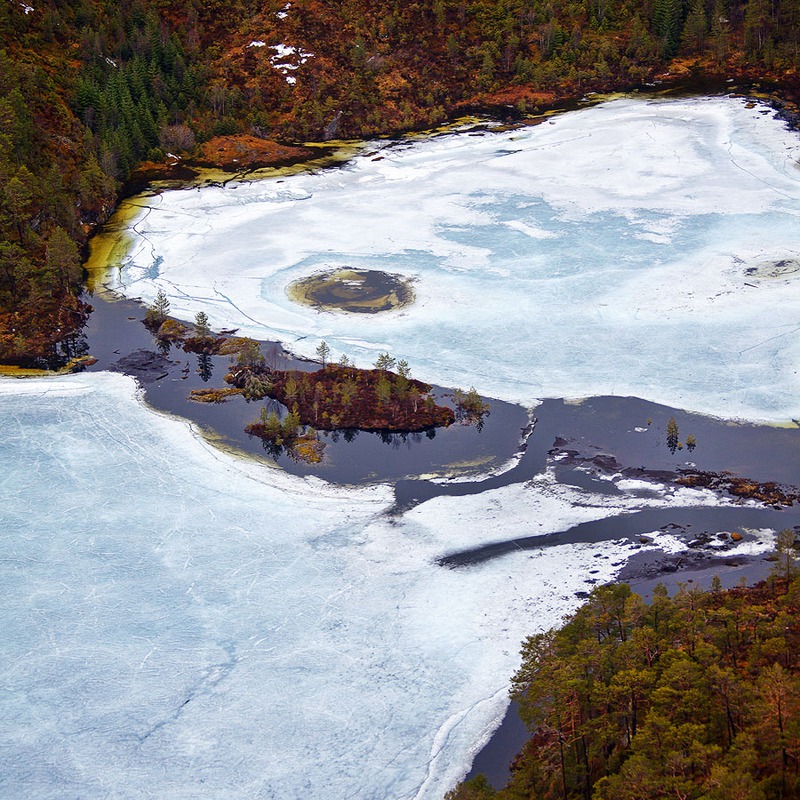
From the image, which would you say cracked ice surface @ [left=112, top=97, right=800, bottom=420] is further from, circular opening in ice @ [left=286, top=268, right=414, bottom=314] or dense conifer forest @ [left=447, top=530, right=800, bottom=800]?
dense conifer forest @ [left=447, top=530, right=800, bottom=800]

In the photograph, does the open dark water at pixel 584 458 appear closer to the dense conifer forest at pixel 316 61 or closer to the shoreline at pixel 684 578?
the shoreline at pixel 684 578

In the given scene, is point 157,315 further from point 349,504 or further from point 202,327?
point 349,504

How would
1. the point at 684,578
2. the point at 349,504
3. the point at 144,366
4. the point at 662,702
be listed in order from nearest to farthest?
the point at 662,702, the point at 684,578, the point at 349,504, the point at 144,366

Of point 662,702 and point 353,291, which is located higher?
point 353,291

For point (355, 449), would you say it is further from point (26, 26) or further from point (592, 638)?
point (26, 26)

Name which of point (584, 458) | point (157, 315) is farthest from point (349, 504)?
point (157, 315)

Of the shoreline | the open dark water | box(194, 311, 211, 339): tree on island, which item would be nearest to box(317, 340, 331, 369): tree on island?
the open dark water
